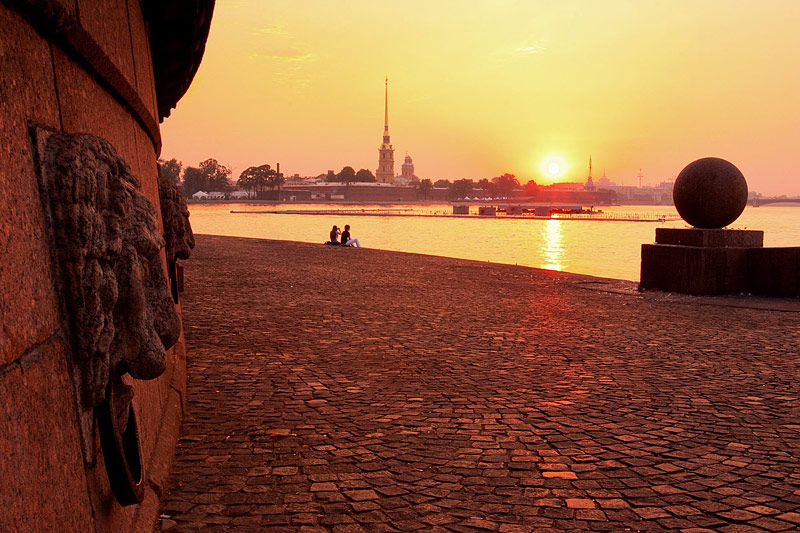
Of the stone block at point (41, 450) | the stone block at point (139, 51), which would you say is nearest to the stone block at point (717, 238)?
the stone block at point (139, 51)

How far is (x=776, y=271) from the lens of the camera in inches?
412

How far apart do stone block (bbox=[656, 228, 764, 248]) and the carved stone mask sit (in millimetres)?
10128

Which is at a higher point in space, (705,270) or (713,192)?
(713,192)

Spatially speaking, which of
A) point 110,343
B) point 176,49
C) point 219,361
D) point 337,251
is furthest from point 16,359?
point 337,251

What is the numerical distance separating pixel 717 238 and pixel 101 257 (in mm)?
10580

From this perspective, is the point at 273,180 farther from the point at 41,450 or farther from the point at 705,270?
the point at 41,450

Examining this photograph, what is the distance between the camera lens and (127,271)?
199 cm

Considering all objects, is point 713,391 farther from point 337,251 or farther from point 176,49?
point 337,251

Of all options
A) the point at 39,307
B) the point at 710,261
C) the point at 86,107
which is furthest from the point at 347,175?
the point at 39,307

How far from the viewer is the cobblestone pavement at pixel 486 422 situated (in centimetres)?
307

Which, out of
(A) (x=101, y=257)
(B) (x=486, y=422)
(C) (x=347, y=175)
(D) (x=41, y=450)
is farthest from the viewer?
(C) (x=347, y=175)

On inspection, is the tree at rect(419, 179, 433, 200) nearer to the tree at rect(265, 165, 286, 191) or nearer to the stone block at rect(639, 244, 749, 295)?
the tree at rect(265, 165, 286, 191)

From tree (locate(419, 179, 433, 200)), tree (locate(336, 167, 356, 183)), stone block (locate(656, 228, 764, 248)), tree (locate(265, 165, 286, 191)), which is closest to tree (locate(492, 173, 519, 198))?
tree (locate(419, 179, 433, 200))

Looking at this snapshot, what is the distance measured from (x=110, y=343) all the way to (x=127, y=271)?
0.69 ft
